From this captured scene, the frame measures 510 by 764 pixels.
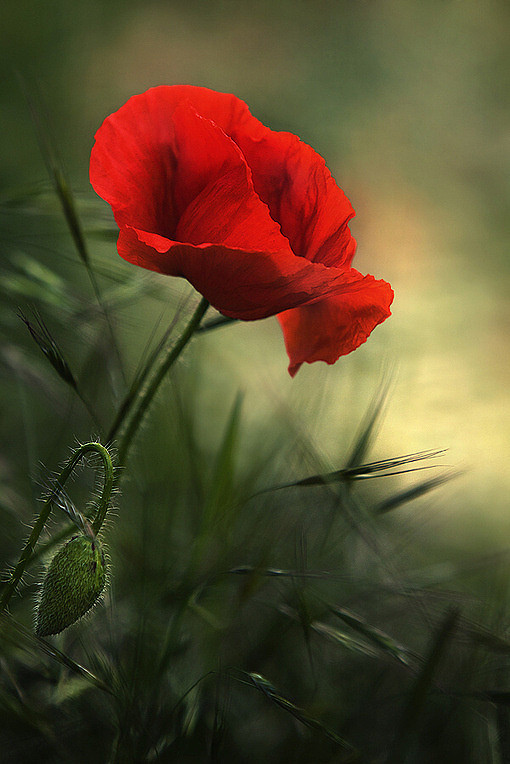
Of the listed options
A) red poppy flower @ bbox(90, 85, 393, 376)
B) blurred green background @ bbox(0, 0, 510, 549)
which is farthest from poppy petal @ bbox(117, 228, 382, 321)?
blurred green background @ bbox(0, 0, 510, 549)

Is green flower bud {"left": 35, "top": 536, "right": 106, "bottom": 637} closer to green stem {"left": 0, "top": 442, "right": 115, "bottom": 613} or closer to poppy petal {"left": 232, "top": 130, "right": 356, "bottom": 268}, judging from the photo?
green stem {"left": 0, "top": 442, "right": 115, "bottom": 613}

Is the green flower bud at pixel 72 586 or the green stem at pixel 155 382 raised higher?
the green stem at pixel 155 382

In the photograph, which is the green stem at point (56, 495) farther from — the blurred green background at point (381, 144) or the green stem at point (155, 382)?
the blurred green background at point (381, 144)

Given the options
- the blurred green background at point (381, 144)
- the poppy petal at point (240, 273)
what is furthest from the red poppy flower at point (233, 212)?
the blurred green background at point (381, 144)

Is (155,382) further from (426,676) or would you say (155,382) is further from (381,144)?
(381,144)

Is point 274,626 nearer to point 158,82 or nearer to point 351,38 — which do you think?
point 158,82

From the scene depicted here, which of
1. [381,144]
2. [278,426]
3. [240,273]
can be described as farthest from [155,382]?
[381,144]
